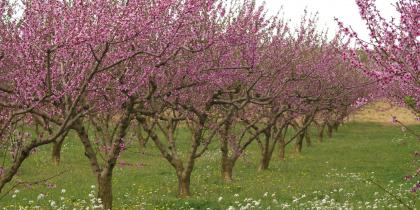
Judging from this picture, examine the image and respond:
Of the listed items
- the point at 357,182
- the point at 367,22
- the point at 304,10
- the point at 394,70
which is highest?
the point at 304,10

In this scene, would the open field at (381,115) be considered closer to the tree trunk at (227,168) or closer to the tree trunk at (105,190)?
the tree trunk at (227,168)

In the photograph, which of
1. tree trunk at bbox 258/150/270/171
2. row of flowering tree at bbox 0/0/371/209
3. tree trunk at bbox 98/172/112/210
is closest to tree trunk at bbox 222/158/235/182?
row of flowering tree at bbox 0/0/371/209

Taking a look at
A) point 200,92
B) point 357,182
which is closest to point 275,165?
point 357,182

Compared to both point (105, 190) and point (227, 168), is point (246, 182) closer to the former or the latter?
point (227, 168)

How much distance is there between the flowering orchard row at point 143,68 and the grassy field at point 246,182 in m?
1.46

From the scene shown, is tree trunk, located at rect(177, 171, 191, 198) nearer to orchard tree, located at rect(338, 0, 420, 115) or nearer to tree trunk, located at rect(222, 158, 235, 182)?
tree trunk, located at rect(222, 158, 235, 182)

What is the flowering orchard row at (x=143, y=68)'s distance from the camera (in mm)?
8750

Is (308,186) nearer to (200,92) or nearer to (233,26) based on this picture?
(200,92)

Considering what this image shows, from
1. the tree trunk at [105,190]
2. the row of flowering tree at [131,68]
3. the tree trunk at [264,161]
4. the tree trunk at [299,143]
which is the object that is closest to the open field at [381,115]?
the tree trunk at [299,143]

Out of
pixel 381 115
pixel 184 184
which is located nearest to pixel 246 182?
pixel 184 184

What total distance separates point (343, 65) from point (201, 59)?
59.6 feet

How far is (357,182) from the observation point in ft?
68.0

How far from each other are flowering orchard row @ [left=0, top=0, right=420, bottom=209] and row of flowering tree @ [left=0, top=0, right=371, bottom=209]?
0.04 meters

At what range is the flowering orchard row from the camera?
8750 millimetres
